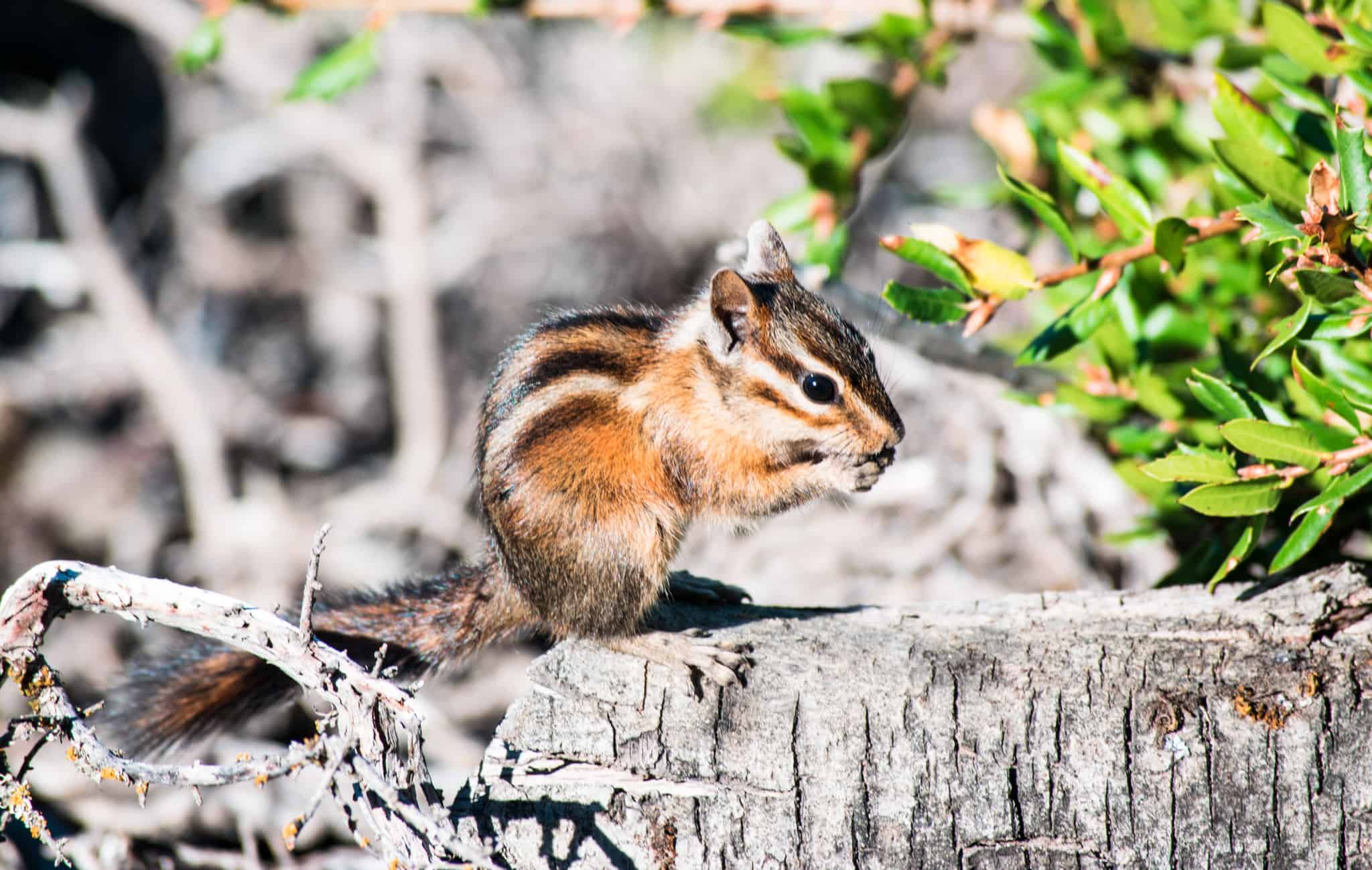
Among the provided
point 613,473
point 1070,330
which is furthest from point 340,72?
point 1070,330

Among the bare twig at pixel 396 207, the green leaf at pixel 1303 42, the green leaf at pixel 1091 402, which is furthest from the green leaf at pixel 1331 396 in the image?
the bare twig at pixel 396 207

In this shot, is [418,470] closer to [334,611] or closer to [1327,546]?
[334,611]

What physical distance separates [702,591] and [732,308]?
2.06 feet

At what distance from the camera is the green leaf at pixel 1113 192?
7.35ft

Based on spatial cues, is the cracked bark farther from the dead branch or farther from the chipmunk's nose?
the chipmunk's nose

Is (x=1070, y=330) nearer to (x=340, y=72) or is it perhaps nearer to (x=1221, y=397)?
(x=1221, y=397)

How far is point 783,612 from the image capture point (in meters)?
2.49

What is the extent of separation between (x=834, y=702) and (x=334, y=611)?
1116 mm

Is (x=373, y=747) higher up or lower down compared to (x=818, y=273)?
lower down

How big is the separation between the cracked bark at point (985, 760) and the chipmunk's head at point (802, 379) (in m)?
0.64

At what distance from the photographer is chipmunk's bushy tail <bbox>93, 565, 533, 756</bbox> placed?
2502 millimetres

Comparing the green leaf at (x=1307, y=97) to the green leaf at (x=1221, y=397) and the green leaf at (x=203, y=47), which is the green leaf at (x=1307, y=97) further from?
the green leaf at (x=203, y=47)

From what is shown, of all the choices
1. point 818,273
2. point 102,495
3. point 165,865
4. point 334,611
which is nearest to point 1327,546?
point 818,273

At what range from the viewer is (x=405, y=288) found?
4.69 metres
